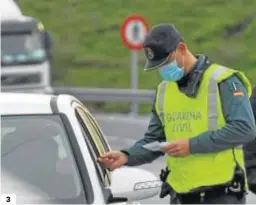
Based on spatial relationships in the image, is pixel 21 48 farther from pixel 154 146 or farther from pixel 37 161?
pixel 37 161

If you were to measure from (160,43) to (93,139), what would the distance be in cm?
62

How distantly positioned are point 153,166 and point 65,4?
543 inches

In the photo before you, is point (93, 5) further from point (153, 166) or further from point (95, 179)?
point (95, 179)

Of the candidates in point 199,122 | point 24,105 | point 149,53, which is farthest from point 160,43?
point 24,105

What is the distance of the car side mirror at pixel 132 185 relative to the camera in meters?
5.27

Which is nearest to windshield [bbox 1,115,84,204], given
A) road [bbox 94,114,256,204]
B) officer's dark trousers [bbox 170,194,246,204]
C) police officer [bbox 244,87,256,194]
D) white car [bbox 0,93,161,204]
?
white car [bbox 0,93,161,204]

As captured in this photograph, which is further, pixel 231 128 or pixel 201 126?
pixel 201 126

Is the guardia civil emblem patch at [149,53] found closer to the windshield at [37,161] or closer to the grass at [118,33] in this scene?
the windshield at [37,161]

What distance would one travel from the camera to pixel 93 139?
5.82 metres

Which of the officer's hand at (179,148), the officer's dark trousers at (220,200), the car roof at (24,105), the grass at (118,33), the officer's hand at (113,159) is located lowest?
the grass at (118,33)

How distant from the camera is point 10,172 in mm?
5285

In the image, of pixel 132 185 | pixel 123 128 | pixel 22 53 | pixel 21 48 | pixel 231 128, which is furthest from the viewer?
pixel 22 53

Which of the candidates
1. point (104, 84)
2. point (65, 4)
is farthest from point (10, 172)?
point (65, 4)

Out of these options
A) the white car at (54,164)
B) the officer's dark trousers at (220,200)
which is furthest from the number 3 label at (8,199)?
the officer's dark trousers at (220,200)
